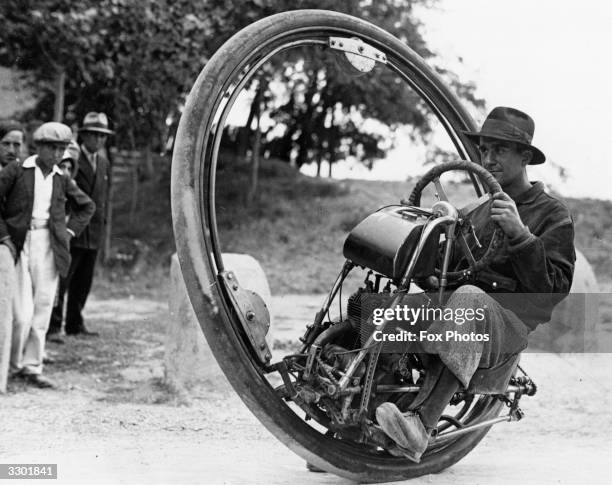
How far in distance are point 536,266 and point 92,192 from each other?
569cm

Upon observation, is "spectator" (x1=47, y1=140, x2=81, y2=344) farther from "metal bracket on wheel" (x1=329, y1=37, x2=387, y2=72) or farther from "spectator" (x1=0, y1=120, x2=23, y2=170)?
"metal bracket on wheel" (x1=329, y1=37, x2=387, y2=72)

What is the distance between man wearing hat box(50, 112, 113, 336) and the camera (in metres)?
Result: 8.13

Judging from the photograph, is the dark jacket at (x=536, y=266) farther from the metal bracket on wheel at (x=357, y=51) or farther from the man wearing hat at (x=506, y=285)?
the metal bracket on wheel at (x=357, y=51)

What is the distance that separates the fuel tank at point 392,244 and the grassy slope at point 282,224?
7.98 metres

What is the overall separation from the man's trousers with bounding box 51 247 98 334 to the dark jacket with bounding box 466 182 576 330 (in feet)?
17.3

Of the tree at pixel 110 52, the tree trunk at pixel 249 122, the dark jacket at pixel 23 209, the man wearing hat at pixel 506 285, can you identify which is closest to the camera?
the man wearing hat at pixel 506 285

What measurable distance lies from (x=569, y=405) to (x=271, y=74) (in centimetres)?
785

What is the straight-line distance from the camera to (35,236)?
6.25 m

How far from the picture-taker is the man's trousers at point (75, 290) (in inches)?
317

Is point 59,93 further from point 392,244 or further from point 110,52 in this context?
point 392,244

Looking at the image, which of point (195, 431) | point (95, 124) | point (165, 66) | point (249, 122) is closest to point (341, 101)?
point (249, 122)

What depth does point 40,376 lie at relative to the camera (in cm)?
615

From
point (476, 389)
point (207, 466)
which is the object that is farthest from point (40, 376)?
point (476, 389)

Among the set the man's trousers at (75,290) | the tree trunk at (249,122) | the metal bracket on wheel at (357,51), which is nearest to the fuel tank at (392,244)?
the metal bracket on wheel at (357,51)
